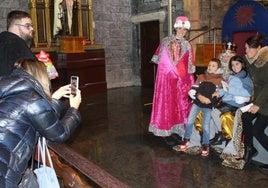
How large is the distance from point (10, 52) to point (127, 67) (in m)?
7.81

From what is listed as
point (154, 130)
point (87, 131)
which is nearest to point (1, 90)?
point (154, 130)

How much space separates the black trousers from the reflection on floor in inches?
11.4

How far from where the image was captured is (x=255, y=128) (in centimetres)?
335

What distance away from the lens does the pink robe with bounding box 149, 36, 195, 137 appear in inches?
165

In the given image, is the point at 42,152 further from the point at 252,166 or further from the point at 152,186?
the point at 252,166

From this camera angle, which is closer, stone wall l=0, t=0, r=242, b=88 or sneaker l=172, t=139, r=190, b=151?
sneaker l=172, t=139, r=190, b=151

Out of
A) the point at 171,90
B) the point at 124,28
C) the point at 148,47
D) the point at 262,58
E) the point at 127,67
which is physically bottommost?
the point at 171,90

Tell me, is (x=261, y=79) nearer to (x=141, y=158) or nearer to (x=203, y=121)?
(x=203, y=121)

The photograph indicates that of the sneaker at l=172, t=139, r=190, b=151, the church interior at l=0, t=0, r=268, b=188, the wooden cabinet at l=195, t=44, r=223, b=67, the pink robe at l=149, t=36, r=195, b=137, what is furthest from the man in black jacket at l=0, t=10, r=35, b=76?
the wooden cabinet at l=195, t=44, r=223, b=67

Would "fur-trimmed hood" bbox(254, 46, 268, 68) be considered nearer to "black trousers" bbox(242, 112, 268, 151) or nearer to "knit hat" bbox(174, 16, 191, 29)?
"black trousers" bbox(242, 112, 268, 151)

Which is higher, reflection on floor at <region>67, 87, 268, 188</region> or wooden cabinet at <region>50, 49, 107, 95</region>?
wooden cabinet at <region>50, 49, 107, 95</region>

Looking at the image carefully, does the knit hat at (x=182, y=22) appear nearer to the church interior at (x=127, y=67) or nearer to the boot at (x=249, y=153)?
the church interior at (x=127, y=67)

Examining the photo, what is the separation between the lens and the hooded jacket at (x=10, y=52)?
8.73ft

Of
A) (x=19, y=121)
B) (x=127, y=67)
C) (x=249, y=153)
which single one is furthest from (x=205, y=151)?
(x=127, y=67)
